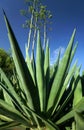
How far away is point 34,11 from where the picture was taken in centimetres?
3177

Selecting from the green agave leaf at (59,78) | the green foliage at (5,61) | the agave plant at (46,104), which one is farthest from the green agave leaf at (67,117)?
the green foliage at (5,61)

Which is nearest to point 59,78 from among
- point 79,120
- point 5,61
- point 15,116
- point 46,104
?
point 46,104

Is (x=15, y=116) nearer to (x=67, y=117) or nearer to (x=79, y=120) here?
(x=67, y=117)

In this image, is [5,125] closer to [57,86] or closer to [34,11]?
[57,86]

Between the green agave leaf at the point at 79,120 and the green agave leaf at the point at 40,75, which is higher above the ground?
the green agave leaf at the point at 40,75

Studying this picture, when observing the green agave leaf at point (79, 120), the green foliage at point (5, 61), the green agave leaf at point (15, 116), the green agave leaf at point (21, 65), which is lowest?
the green agave leaf at point (79, 120)

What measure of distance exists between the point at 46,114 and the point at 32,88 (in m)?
0.25

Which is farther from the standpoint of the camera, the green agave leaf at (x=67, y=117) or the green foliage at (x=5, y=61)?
the green foliage at (x=5, y=61)

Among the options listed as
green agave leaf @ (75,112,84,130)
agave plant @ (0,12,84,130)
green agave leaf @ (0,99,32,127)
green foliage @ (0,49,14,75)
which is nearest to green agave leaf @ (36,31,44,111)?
agave plant @ (0,12,84,130)

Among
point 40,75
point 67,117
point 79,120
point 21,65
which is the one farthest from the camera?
point 40,75

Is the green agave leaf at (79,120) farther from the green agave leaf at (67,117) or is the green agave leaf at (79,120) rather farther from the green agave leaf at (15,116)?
the green agave leaf at (15,116)

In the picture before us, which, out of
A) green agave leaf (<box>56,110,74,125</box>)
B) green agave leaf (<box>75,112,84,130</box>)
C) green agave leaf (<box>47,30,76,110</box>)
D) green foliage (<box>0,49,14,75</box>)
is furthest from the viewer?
green foliage (<box>0,49,14,75</box>)

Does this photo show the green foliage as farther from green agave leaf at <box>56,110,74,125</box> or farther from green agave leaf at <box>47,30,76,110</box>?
green agave leaf at <box>56,110,74,125</box>

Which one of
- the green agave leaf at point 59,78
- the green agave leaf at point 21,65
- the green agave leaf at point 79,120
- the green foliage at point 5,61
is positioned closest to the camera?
the green agave leaf at point 79,120
